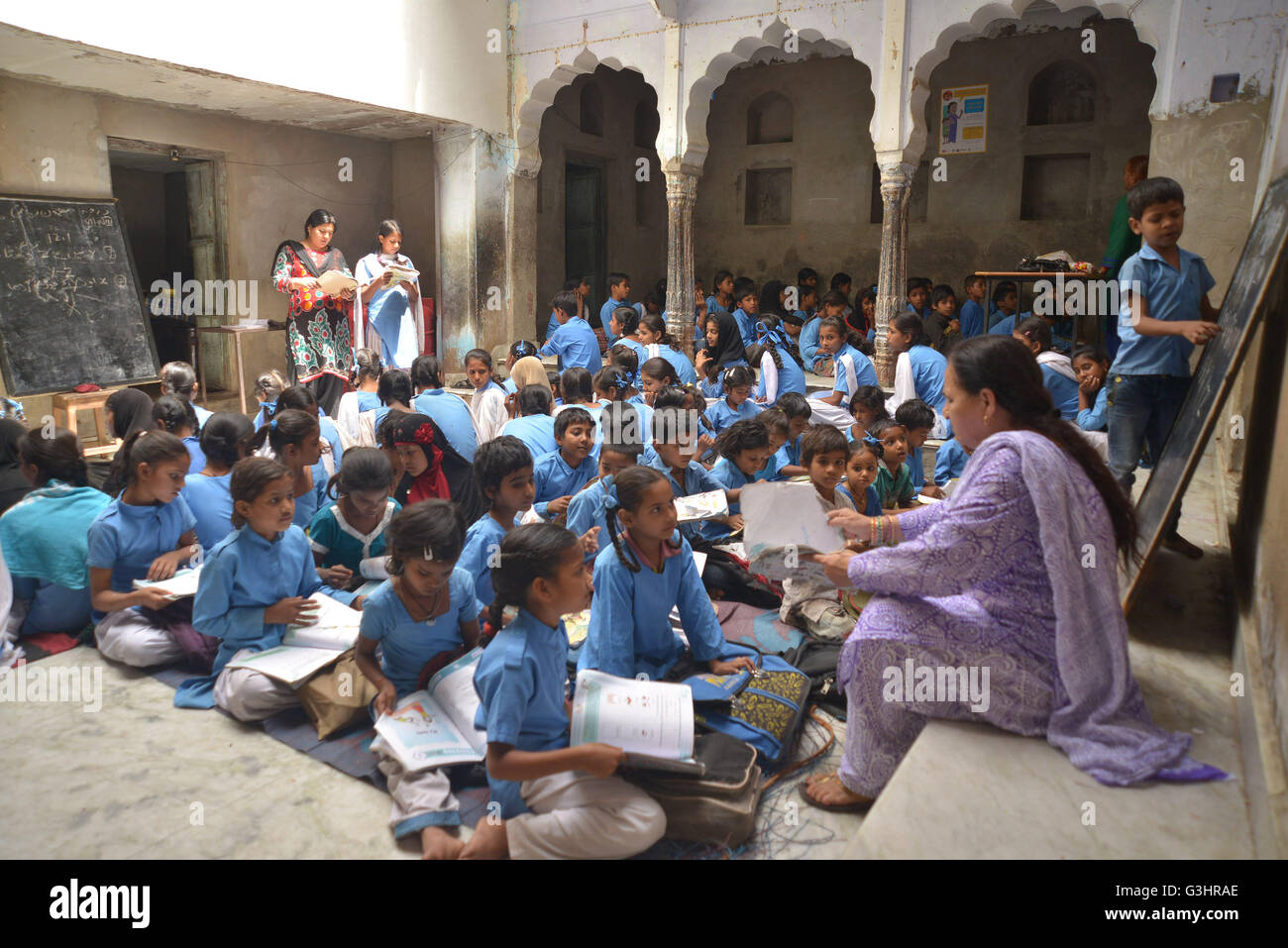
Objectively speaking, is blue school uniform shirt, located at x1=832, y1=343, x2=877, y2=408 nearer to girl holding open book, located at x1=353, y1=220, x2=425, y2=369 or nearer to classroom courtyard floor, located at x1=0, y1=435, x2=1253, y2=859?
classroom courtyard floor, located at x1=0, y1=435, x2=1253, y2=859

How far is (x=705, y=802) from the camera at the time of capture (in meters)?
2.49

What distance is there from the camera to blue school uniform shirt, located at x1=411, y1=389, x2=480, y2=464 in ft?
16.7

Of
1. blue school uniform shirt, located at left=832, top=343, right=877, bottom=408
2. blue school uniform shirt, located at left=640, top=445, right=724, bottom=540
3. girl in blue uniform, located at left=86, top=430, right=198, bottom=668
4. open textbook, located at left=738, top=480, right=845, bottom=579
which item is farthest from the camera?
blue school uniform shirt, located at left=832, top=343, right=877, bottom=408

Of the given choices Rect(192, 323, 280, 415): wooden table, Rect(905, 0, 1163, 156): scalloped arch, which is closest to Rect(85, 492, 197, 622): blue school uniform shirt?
Rect(192, 323, 280, 415): wooden table

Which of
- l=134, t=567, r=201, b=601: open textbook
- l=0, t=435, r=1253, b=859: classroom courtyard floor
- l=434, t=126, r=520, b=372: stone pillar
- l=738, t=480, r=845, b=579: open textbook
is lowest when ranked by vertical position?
l=0, t=435, r=1253, b=859: classroom courtyard floor

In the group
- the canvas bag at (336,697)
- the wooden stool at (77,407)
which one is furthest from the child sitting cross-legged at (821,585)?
the wooden stool at (77,407)

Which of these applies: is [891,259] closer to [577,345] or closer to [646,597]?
[577,345]

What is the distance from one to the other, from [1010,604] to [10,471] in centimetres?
440

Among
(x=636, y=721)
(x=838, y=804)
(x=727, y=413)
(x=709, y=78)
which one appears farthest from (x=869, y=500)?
(x=709, y=78)

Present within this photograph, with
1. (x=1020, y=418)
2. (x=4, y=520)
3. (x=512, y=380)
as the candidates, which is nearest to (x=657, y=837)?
(x=1020, y=418)

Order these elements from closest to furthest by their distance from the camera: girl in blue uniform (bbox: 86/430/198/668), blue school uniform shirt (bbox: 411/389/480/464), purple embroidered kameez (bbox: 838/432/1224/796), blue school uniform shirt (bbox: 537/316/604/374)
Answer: purple embroidered kameez (bbox: 838/432/1224/796), girl in blue uniform (bbox: 86/430/198/668), blue school uniform shirt (bbox: 411/389/480/464), blue school uniform shirt (bbox: 537/316/604/374)

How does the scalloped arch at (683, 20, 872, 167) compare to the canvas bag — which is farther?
the scalloped arch at (683, 20, 872, 167)

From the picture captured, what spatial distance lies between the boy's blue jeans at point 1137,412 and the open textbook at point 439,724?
9.60ft

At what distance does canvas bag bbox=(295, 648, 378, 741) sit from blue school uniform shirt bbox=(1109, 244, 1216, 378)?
341 centimetres
